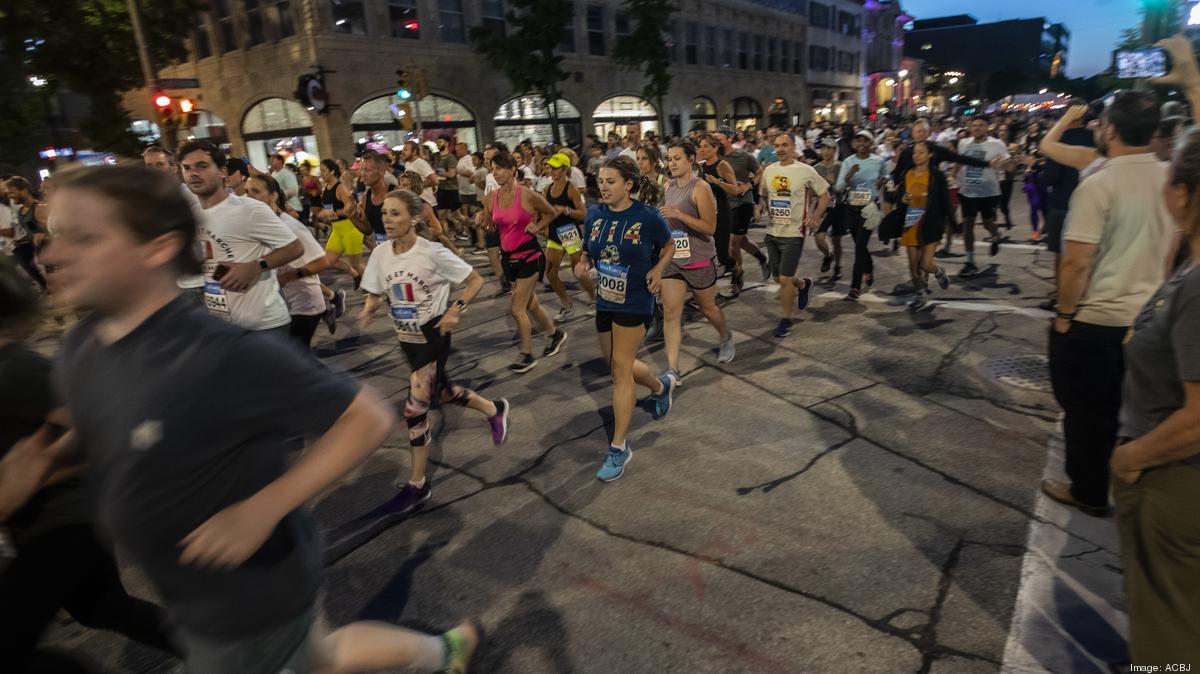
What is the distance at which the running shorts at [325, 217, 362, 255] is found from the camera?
934 centimetres

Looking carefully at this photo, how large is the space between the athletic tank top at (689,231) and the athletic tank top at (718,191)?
63.7 inches

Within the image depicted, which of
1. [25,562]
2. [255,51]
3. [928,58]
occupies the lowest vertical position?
[25,562]

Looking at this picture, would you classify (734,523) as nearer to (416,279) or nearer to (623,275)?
(623,275)

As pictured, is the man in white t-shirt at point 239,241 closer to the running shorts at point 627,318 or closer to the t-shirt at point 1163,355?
the running shorts at point 627,318

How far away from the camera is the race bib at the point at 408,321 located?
416 centimetres

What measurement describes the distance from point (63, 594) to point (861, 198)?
318 inches

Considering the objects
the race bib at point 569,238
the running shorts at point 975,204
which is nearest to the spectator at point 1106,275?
the race bib at point 569,238

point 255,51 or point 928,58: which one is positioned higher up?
point 928,58

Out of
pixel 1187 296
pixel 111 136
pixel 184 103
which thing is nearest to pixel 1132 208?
pixel 1187 296

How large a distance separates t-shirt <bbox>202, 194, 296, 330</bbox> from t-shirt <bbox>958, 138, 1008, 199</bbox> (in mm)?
8761

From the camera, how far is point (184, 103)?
47.0 feet

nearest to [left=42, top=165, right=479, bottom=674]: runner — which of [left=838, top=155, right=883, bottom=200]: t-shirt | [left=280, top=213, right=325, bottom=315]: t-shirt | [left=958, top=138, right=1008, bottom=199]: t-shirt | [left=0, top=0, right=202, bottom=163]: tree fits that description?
[left=280, top=213, right=325, bottom=315]: t-shirt

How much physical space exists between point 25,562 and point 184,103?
15.3 meters

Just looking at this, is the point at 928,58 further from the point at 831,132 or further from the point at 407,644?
the point at 407,644
